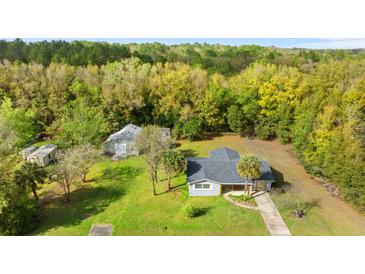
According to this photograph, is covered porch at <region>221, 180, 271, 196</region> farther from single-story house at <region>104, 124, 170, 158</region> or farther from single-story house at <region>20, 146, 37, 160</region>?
single-story house at <region>20, 146, 37, 160</region>

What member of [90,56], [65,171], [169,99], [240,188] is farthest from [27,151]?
[90,56]

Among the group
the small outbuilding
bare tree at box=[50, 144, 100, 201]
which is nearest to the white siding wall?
bare tree at box=[50, 144, 100, 201]

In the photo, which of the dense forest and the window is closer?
the window

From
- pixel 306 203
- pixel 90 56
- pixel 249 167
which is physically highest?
pixel 90 56

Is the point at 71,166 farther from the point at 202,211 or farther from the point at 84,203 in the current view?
the point at 202,211

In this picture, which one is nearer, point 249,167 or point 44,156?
point 249,167

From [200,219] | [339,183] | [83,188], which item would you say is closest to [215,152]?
[200,219]

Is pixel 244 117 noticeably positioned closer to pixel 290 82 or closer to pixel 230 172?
pixel 290 82
